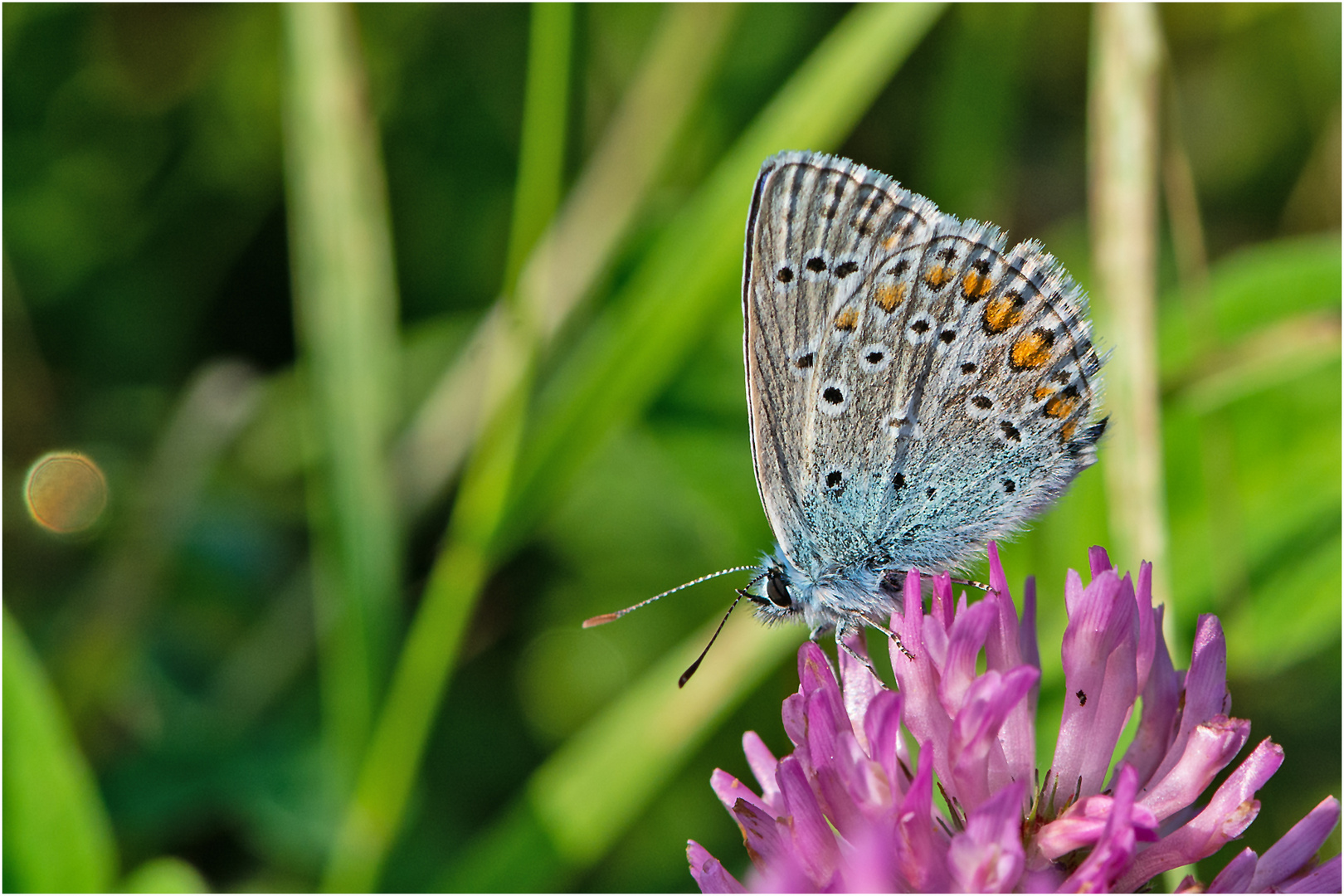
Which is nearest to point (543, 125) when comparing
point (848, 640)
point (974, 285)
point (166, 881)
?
point (974, 285)

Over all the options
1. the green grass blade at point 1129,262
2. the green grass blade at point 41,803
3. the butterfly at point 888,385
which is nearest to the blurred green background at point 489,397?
the green grass blade at point 41,803

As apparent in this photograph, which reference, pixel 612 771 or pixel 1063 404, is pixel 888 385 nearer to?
pixel 1063 404

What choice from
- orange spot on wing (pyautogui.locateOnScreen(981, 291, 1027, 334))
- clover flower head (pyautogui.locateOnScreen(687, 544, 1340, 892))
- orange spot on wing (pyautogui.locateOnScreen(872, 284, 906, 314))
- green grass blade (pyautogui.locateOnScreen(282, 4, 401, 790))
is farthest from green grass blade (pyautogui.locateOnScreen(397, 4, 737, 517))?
clover flower head (pyautogui.locateOnScreen(687, 544, 1340, 892))

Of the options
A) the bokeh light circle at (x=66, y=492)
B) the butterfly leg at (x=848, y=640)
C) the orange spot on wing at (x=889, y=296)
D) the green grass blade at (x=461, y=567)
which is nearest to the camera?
the butterfly leg at (x=848, y=640)

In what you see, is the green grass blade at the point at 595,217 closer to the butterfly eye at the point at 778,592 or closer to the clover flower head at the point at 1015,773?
the butterfly eye at the point at 778,592

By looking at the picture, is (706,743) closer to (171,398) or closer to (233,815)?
(233,815)
